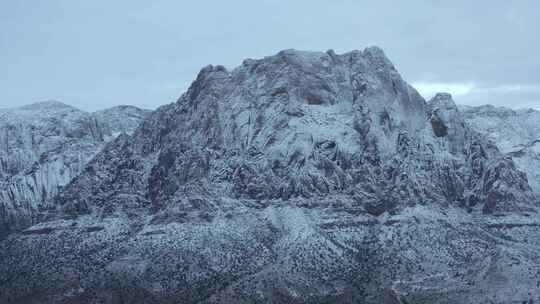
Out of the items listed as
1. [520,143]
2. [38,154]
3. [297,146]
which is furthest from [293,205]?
[520,143]

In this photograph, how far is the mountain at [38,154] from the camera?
546ft

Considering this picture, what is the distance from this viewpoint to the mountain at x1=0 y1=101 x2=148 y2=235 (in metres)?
166

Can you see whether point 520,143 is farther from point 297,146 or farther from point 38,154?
point 38,154

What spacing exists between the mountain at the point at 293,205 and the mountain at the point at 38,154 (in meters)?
7.41

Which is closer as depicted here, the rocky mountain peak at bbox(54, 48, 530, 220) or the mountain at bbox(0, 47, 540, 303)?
the mountain at bbox(0, 47, 540, 303)

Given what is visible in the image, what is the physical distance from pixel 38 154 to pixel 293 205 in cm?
6860

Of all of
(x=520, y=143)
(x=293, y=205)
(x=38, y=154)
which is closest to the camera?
(x=293, y=205)

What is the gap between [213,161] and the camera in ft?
510

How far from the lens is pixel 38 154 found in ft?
591

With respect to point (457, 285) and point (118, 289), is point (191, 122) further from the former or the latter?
point (457, 285)

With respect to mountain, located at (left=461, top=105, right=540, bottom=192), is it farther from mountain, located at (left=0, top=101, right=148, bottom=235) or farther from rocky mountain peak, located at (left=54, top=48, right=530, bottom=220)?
mountain, located at (left=0, top=101, right=148, bottom=235)

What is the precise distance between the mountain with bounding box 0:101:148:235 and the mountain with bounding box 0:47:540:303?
7.41m

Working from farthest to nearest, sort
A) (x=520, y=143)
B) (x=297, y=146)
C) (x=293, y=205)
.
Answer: (x=520, y=143) → (x=297, y=146) → (x=293, y=205)

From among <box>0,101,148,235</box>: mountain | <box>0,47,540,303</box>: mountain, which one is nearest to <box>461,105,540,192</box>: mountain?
<box>0,47,540,303</box>: mountain
